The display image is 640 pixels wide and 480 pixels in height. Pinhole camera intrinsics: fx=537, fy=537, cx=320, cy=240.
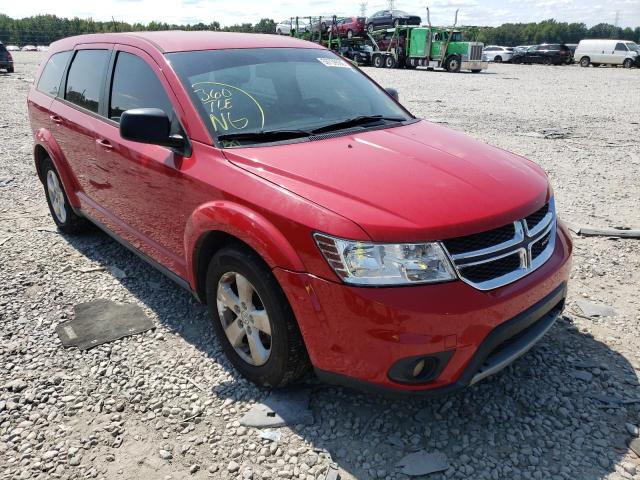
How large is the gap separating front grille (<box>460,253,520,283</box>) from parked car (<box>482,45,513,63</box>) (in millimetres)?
44844

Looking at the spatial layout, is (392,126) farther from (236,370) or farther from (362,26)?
(362,26)

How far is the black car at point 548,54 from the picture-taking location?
37219 mm

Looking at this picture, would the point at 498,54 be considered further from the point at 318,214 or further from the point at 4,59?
the point at 318,214

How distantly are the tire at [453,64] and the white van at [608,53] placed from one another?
1273cm

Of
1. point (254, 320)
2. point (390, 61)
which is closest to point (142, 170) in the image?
point (254, 320)

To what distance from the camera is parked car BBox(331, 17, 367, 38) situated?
3338 cm

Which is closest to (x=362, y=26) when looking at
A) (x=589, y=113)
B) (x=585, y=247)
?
(x=589, y=113)

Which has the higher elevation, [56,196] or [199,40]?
[199,40]

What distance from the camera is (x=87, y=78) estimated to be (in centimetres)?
431

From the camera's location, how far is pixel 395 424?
2697mm

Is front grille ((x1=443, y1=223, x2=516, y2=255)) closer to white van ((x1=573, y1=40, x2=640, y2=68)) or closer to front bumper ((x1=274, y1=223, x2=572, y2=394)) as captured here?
front bumper ((x1=274, y1=223, x2=572, y2=394))

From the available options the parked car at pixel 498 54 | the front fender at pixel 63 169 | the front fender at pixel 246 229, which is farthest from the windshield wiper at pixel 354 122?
the parked car at pixel 498 54

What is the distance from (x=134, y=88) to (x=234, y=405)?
7.19 feet

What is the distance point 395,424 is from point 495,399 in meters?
0.58
